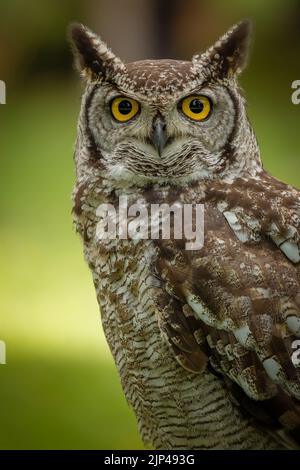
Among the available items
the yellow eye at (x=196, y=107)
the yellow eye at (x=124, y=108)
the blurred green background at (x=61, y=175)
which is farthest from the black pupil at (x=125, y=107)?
the blurred green background at (x=61, y=175)

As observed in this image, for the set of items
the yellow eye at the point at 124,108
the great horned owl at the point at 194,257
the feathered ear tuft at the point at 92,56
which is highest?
the feathered ear tuft at the point at 92,56

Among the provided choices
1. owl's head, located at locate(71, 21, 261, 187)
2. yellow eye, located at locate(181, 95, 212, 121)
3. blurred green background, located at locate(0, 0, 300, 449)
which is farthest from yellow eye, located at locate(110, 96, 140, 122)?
blurred green background, located at locate(0, 0, 300, 449)

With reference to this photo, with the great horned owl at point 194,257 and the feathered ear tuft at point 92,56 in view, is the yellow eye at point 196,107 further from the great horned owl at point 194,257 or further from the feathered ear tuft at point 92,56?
the feathered ear tuft at point 92,56

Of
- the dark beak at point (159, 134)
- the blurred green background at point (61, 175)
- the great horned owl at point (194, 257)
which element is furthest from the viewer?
the blurred green background at point (61, 175)

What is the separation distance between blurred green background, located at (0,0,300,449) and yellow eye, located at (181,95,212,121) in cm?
144

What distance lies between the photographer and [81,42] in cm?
257

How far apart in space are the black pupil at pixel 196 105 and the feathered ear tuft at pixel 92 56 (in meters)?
0.21

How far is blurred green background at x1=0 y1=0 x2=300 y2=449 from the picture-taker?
12.7ft

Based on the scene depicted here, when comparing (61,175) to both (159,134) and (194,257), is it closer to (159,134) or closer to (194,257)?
(159,134)

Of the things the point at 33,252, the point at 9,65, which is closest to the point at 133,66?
the point at 33,252

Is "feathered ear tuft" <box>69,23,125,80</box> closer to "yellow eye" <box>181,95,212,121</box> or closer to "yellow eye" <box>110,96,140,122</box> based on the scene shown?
"yellow eye" <box>110,96,140,122</box>

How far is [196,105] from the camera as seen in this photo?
2.45 metres

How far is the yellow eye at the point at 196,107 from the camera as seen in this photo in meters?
2.43
